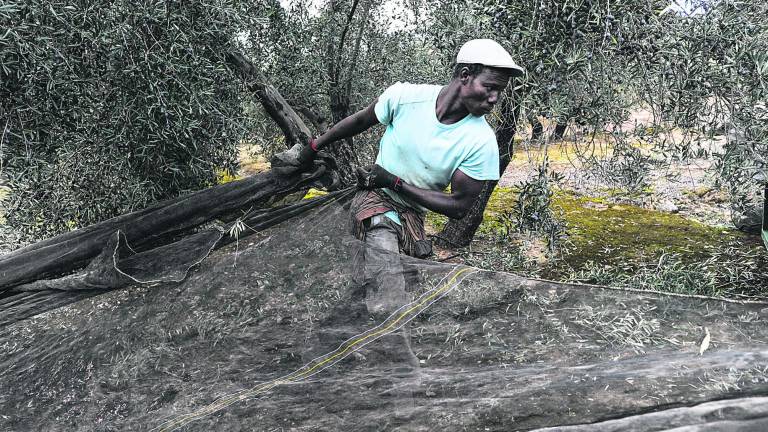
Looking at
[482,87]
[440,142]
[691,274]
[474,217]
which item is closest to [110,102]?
[440,142]

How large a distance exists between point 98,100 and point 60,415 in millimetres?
2011

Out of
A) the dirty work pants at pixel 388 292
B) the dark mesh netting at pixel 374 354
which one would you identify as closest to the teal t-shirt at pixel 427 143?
the dirty work pants at pixel 388 292

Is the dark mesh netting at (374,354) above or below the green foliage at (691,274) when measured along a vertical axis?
above

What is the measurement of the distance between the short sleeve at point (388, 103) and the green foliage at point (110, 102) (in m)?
1.23

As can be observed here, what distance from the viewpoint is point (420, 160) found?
3.36 metres

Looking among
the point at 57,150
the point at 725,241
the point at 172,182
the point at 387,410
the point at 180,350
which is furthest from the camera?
the point at 725,241

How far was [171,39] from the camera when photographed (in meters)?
3.72

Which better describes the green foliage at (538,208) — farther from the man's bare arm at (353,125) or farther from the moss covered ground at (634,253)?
the man's bare arm at (353,125)

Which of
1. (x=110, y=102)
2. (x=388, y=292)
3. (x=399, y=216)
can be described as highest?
(x=110, y=102)

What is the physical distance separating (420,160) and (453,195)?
272mm

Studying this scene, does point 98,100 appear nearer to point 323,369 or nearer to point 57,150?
point 57,150

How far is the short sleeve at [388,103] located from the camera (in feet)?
11.3

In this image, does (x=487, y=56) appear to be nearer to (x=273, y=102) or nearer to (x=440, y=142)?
(x=440, y=142)

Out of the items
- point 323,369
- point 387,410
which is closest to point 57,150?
point 323,369
